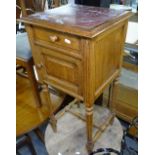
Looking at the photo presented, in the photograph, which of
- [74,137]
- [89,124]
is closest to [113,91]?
[89,124]

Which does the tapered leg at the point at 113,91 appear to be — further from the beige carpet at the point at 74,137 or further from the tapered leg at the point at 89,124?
the tapered leg at the point at 89,124

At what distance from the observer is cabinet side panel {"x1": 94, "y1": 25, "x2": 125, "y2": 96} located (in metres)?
0.80

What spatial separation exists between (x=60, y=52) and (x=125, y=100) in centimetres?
76

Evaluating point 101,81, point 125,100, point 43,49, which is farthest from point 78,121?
point 43,49

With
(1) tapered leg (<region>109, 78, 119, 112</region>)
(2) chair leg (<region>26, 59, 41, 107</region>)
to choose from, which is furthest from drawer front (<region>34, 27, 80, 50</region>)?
(1) tapered leg (<region>109, 78, 119, 112</region>)

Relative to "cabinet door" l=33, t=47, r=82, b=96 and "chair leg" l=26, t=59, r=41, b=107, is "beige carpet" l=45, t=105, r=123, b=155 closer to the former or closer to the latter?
"chair leg" l=26, t=59, r=41, b=107

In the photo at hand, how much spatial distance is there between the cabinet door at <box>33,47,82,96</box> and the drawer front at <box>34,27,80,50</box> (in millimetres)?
51

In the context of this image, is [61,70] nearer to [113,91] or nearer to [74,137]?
[113,91]

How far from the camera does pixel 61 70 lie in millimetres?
888

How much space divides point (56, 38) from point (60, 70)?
17cm

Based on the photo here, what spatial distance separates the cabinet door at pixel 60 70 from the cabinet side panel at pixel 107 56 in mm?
86

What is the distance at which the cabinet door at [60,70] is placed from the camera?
2.72 ft
